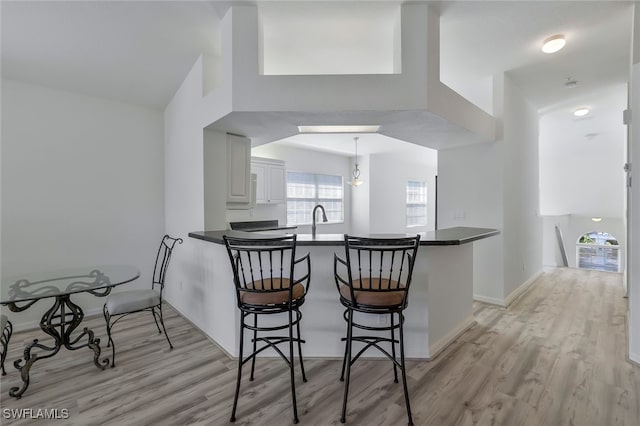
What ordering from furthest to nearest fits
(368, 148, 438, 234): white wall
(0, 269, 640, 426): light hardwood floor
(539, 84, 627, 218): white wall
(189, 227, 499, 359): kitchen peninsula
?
(368, 148, 438, 234): white wall → (539, 84, 627, 218): white wall → (189, 227, 499, 359): kitchen peninsula → (0, 269, 640, 426): light hardwood floor

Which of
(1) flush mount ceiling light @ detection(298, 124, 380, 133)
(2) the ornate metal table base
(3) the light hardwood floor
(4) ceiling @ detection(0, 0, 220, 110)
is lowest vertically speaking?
(3) the light hardwood floor

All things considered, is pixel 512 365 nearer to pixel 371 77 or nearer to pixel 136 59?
pixel 371 77

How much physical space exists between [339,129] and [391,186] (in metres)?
5.20

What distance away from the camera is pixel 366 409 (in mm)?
1782

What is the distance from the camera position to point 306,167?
6.54 m

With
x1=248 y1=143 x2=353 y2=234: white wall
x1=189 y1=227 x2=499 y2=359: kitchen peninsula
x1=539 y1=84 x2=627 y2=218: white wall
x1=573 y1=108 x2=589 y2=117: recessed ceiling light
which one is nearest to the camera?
x1=189 y1=227 x2=499 y2=359: kitchen peninsula

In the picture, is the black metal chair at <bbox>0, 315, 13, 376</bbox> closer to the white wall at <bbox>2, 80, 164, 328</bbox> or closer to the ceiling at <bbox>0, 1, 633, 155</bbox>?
the white wall at <bbox>2, 80, 164, 328</bbox>

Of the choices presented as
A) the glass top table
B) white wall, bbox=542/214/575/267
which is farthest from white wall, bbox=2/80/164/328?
white wall, bbox=542/214/575/267

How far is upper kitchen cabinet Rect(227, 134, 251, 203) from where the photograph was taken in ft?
10.0

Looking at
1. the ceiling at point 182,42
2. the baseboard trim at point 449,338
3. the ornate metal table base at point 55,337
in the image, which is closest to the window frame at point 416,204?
the ceiling at point 182,42

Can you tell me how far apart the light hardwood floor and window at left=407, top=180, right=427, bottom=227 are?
5.80 metres

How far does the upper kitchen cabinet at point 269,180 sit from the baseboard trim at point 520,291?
3.92 meters

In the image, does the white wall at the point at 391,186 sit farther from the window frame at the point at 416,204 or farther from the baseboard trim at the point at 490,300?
the baseboard trim at the point at 490,300

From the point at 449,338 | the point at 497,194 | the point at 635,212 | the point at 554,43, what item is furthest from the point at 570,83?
the point at 449,338
